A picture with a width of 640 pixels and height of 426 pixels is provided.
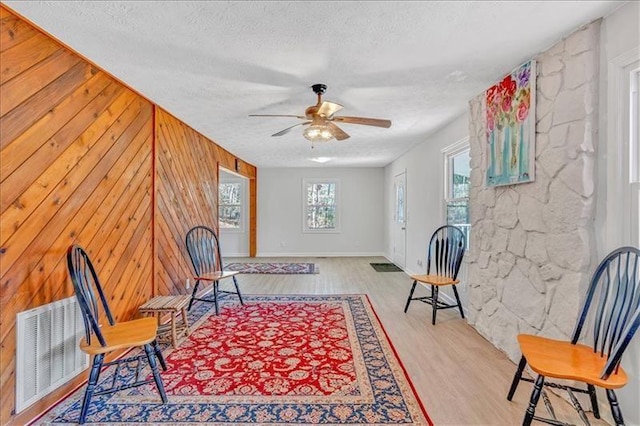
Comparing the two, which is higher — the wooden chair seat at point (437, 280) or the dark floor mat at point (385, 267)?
the wooden chair seat at point (437, 280)

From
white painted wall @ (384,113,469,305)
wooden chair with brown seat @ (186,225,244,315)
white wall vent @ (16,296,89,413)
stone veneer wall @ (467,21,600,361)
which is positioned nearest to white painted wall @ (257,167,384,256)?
white painted wall @ (384,113,469,305)

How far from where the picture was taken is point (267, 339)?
117 inches

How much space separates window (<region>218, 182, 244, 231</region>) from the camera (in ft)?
26.6

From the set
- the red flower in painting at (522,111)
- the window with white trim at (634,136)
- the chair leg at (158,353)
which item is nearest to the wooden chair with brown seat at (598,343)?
the window with white trim at (634,136)

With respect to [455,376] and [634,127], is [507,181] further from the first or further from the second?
[455,376]

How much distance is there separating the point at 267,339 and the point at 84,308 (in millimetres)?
1558

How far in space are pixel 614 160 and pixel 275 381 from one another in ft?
8.08

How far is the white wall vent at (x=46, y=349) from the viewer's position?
1773 mm

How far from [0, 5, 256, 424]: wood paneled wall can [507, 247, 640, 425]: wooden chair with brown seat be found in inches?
108

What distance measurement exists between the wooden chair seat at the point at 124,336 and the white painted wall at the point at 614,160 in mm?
2684

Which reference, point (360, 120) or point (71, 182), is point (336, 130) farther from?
point (71, 182)

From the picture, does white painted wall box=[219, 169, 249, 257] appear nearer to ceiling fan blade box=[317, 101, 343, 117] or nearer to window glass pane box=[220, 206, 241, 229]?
window glass pane box=[220, 206, 241, 229]

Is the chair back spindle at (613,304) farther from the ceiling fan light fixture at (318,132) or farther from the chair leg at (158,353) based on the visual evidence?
the chair leg at (158,353)

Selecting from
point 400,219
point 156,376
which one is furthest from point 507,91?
point 400,219
